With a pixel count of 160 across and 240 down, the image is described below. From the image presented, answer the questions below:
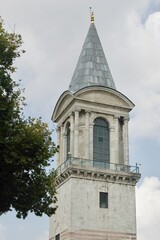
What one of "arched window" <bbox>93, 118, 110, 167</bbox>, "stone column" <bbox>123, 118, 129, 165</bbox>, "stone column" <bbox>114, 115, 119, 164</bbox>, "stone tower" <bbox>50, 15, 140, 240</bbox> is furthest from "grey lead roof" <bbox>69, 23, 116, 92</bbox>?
"stone column" <bbox>123, 118, 129, 165</bbox>

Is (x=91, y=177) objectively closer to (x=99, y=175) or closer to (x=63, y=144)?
(x=99, y=175)

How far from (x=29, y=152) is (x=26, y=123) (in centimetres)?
155

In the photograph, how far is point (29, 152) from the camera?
77.6ft

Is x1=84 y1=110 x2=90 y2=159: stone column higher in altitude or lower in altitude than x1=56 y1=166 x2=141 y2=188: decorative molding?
higher

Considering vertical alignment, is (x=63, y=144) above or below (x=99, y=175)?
above

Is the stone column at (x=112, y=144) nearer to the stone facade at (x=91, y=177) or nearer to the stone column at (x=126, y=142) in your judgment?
the stone facade at (x=91, y=177)

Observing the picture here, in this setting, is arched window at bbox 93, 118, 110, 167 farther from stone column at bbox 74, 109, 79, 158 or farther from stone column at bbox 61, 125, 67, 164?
stone column at bbox 61, 125, 67, 164

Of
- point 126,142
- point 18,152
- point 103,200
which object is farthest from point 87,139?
point 18,152

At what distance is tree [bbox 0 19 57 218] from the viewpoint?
912 inches

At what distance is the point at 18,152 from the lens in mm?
23266

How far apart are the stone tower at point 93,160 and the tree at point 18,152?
49.7 feet

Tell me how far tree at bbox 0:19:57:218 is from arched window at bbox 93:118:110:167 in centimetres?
1825

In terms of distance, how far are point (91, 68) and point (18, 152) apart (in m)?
24.7

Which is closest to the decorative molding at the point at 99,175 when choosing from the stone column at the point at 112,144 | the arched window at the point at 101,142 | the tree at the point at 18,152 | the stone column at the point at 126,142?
the arched window at the point at 101,142
